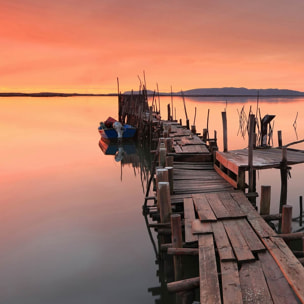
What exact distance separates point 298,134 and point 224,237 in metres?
34.1

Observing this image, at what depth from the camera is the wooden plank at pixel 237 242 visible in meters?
5.45

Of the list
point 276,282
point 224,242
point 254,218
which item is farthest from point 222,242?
point 254,218

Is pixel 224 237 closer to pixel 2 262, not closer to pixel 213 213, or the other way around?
pixel 213 213

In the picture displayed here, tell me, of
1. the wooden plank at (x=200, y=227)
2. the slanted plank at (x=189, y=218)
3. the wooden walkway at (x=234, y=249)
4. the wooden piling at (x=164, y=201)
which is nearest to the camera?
the wooden walkway at (x=234, y=249)

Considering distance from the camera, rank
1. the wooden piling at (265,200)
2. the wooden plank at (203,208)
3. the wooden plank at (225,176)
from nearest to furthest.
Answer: the wooden plank at (203,208)
the wooden piling at (265,200)
the wooden plank at (225,176)

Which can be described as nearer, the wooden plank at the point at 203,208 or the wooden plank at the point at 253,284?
the wooden plank at the point at 253,284

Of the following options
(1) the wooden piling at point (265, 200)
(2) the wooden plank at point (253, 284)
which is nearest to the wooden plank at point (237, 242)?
(2) the wooden plank at point (253, 284)

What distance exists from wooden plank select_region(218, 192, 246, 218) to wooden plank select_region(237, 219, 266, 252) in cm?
20

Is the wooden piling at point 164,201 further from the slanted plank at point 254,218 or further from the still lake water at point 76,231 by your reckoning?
the slanted plank at point 254,218

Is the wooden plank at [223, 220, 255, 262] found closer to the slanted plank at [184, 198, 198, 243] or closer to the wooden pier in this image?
the wooden pier

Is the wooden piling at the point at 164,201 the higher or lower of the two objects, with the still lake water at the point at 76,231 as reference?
higher

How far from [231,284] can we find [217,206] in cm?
309

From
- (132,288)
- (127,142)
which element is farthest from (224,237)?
(127,142)

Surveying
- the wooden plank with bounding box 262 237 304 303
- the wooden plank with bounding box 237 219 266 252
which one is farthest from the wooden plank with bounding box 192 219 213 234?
the wooden plank with bounding box 262 237 304 303
